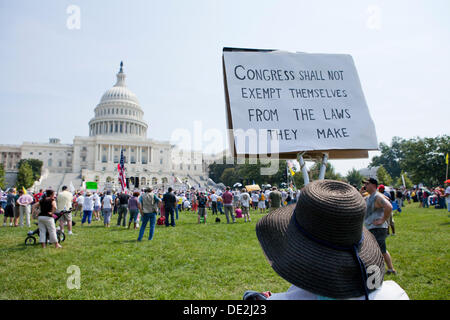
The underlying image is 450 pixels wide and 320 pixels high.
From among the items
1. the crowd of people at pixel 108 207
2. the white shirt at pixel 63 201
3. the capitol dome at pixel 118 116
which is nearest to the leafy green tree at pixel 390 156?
the capitol dome at pixel 118 116

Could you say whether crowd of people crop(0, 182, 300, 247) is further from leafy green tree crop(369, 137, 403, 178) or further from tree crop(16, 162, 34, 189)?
leafy green tree crop(369, 137, 403, 178)

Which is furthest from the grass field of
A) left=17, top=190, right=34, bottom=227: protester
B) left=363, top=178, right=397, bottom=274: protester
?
left=17, top=190, right=34, bottom=227: protester

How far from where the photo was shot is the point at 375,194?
17.6 feet

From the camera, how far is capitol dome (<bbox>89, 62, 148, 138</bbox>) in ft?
336

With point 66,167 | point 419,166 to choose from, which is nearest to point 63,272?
point 419,166

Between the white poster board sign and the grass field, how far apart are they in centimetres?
312

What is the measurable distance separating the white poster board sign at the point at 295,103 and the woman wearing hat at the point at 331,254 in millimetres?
980

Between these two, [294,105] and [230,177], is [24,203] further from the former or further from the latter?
[230,177]

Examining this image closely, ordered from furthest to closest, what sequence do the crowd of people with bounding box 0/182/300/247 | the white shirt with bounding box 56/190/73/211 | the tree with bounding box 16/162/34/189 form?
the tree with bounding box 16/162/34/189 → the white shirt with bounding box 56/190/73/211 → the crowd of people with bounding box 0/182/300/247

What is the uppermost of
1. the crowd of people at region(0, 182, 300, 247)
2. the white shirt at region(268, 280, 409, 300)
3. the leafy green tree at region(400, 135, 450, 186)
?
the leafy green tree at region(400, 135, 450, 186)

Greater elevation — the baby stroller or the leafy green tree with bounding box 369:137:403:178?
the leafy green tree with bounding box 369:137:403:178

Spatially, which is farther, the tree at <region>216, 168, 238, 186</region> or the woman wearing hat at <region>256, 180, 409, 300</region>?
the tree at <region>216, 168, 238, 186</region>

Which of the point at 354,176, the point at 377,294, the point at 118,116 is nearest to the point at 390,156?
the point at 354,176
